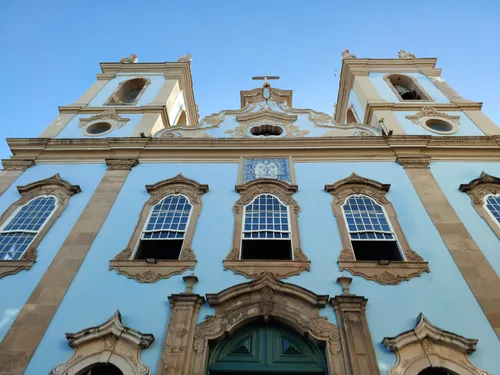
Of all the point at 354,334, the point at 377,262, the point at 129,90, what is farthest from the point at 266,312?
the point at 129,90

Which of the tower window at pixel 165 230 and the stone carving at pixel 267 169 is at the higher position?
the stone carving at pixel 267 169

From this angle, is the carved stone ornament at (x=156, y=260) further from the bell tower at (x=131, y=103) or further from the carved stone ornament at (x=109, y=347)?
the bell tower at (x=131, y=103)

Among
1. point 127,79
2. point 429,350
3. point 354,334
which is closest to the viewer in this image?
point 429,350

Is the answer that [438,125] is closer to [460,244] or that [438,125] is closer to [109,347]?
[460,244]

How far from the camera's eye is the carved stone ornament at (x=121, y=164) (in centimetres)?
1098

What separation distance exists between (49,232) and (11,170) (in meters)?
3.46

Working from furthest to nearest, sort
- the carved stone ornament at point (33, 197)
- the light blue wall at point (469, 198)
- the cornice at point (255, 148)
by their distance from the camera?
the cornice at point (255, 148), the light blue wall at point (469, 198), the carved stone ornament at point (33, 197)

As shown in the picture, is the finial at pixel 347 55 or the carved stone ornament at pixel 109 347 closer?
the carved stone ornament at pixel 109 347

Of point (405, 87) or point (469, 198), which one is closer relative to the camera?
point (469, 198)

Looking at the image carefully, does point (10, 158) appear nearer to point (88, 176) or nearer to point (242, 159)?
point (88, 176)

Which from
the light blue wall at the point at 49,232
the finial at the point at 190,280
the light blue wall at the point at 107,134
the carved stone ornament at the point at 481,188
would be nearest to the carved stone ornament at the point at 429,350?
the finial at the point at 190,280

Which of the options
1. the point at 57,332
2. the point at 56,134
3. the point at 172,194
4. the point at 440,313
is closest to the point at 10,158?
the point at 56,134

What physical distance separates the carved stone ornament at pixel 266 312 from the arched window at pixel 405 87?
37.1 ft

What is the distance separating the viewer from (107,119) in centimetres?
1373
